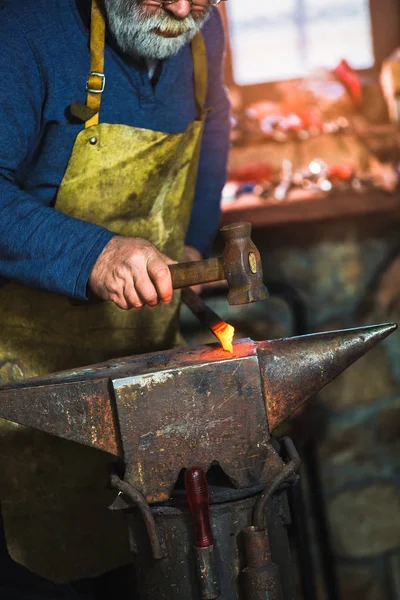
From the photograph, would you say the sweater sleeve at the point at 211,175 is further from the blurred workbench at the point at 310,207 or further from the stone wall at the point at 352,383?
the stone wall at the point at 352,383

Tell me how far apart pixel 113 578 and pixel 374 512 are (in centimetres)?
150

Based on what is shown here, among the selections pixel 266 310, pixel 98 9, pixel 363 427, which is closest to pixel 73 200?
pixel 98 9

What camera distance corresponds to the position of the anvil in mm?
1611

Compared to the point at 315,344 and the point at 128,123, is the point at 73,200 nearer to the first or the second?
the point at 128,123

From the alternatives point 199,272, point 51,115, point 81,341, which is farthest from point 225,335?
point 51,115

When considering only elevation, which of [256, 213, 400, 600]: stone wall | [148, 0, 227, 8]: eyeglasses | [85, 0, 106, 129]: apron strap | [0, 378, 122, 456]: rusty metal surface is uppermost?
[148, 0, 227, 8]: eyeglasses

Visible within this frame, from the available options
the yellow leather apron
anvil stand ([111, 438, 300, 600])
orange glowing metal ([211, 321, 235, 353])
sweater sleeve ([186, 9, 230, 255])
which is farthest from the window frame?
anvil stand ([111, 438, 300, 600])

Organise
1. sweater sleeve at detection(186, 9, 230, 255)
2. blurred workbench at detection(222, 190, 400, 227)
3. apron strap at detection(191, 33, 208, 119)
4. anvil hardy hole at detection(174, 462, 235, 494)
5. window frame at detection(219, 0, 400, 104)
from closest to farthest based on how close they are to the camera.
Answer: anvil hardy hole at detection(174, 462, 235, 494) < apron strap at detection(191, 33, 208, 119) < sweater sleeve at detection(186, 9, 230, 255) < blurred workbench at detection(222, 190, 400, 227) < window frame at detection(219, 0, 400, 104)

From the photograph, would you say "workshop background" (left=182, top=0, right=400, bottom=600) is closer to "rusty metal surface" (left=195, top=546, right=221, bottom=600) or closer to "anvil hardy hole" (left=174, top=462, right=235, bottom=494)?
"anvil hardy hole" (left=174, top=462, right=235, bottom=494)

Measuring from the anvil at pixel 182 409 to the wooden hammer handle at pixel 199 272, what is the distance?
16 cm

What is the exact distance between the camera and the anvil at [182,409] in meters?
1.61

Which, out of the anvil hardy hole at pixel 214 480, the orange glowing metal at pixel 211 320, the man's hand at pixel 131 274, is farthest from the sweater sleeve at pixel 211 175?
the anvil hardy hole at pixel 214 480

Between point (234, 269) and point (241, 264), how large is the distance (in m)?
0.02

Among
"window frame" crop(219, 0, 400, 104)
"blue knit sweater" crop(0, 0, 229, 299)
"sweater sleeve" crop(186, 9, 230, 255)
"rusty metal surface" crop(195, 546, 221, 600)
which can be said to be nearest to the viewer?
"rusty metal surface" crop(195, 546, 221, 600)
